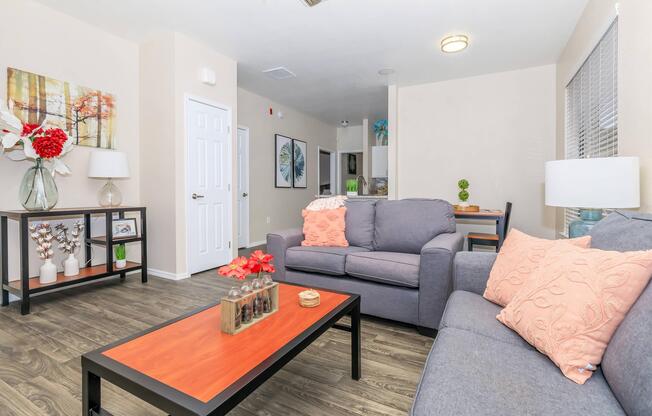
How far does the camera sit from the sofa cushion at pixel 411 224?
2621mm

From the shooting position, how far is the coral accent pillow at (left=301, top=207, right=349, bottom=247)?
289cm

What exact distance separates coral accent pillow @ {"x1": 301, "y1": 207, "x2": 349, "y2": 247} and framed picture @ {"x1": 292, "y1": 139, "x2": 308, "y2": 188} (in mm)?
3717

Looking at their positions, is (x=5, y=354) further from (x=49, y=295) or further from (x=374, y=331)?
(x=374, y=331)

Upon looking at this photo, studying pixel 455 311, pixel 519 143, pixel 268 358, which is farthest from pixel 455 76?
pixel 268 358

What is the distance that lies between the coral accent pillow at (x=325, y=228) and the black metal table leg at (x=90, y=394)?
1946 mm

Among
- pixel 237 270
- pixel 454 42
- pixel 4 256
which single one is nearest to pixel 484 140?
pixel 454 42

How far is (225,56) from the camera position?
402 centimetres

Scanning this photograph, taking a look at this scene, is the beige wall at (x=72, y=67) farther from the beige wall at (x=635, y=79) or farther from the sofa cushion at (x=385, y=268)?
the beige wall at (x=635, y=79)

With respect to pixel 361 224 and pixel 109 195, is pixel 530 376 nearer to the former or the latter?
pixel 361 224

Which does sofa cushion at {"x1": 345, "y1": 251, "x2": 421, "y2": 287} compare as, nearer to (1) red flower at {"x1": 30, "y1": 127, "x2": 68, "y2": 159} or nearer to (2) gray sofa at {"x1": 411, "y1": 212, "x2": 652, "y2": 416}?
(2) gray sofa at {"x1": 411, "y1": 212, "x2": 652, "y2": 416}

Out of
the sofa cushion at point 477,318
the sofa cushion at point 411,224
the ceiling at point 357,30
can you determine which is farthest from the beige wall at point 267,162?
the sofa cushion at point 477,318

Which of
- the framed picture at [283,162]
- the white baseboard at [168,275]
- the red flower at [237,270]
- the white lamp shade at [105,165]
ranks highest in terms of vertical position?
the framed picture at [283,162]

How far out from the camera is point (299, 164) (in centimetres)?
677

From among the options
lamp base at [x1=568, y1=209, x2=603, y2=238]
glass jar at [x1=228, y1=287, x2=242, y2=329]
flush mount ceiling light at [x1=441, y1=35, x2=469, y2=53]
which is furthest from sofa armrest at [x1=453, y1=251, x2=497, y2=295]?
flush mount ceiling light at [x1=441, y1=35, x2=469, y2=53]
